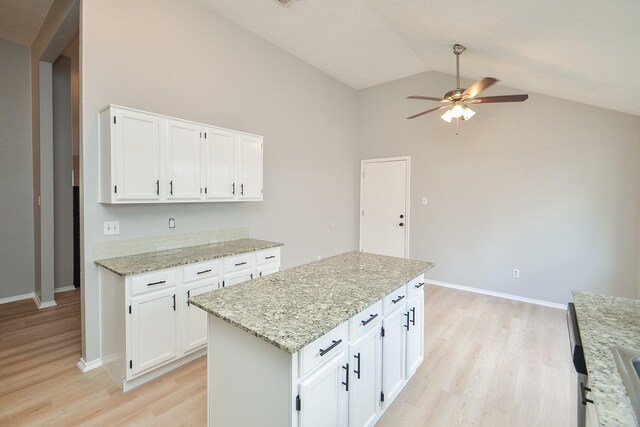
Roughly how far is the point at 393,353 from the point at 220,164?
2.30 m

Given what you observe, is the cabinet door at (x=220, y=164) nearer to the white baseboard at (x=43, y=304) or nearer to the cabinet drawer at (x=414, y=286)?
the cabinet drawer at (x=414, y=286)

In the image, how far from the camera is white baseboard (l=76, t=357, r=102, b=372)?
237cm

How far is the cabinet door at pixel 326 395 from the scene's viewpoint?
121cm

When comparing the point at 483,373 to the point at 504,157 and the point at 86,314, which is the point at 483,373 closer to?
the point at 504,157

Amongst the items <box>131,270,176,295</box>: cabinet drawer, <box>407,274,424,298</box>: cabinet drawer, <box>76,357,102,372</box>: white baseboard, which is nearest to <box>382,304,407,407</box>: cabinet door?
<box>407,274,424,298</box>: cabinet drawer

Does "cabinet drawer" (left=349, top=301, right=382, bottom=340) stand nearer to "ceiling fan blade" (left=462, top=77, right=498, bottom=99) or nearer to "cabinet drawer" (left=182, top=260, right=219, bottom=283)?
"cabinet drawer" (left=182, top=260, right=219, bottom=283)

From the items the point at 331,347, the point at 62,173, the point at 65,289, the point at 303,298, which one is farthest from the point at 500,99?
the point at 65,289

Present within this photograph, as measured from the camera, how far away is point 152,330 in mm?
2227

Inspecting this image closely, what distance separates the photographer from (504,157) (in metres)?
4.09

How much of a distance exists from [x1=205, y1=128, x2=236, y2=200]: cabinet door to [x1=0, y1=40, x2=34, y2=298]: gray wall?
9.30ft

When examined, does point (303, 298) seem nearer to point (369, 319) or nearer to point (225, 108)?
point (369, 319)

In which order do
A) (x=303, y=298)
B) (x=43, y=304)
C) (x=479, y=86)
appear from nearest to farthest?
(x=303, y=298) < (x=479, y=86) < (x=43, y=304)

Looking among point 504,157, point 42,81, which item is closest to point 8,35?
point 42,81

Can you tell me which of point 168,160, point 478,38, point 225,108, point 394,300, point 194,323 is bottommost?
point 194,323
